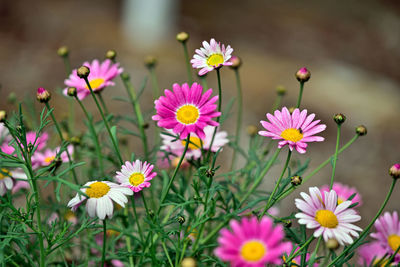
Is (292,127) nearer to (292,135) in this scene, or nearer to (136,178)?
(292,135)

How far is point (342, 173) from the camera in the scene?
2.02 m

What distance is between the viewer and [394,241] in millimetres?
602

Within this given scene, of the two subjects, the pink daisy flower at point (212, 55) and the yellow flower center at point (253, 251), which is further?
the pink daisy flower at point (212, 55)

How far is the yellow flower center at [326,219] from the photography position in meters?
0.49

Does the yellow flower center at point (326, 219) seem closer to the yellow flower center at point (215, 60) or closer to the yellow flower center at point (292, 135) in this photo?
the yellow flower center at point (292, 135)

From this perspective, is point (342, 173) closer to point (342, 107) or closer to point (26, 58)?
point (342, 107)

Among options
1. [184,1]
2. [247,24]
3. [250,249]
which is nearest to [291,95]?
[247,24]

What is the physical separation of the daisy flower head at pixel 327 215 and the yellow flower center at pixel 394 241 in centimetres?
13

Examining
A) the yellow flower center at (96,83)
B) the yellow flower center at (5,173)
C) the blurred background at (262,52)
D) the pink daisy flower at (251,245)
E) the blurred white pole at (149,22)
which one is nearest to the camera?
the pink daisy flower at (251,245)

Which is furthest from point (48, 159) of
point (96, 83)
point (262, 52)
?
point (262, 52)

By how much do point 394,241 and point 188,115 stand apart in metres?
0.31

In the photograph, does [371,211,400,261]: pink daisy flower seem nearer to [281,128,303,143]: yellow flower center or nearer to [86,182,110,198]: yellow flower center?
[281,128,303,143]: yellow flower center

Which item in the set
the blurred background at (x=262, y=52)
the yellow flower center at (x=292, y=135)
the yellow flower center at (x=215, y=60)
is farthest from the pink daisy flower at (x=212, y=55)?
the blurred background at (x=262, y=52)

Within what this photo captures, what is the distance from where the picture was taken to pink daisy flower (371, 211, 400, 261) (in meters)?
0.60
